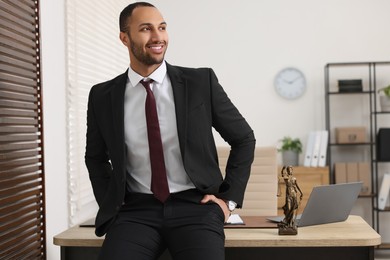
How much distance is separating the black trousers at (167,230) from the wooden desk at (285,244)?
120mm

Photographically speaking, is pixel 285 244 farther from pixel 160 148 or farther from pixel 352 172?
pixel 352 172

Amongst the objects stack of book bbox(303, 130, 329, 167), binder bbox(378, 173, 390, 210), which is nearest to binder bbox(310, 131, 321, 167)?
stack of book bbox(303, 130, 329, 167)

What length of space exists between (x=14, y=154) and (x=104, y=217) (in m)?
0.98

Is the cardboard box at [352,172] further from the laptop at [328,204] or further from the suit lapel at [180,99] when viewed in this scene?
the suit lapel at [180,99]

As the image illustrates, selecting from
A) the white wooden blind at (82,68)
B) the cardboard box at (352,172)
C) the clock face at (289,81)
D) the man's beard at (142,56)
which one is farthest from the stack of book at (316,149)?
the man's beard at (142,56)

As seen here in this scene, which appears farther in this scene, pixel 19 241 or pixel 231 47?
pixel 231 47

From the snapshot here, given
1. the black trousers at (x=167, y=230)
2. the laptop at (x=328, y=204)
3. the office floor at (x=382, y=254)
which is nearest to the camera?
the black trousers at (x=167, y=230)

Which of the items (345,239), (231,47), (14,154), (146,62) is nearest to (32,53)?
(14,154)

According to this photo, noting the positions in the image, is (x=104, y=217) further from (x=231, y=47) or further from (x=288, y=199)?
(x=231, y=47)

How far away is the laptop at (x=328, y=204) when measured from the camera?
8.33 ft

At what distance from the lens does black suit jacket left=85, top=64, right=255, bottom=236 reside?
2420 mm

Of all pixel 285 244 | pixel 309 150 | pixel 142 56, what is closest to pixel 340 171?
pixel 309 150

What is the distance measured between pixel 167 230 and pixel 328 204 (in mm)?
672

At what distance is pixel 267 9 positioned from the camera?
257 inches
